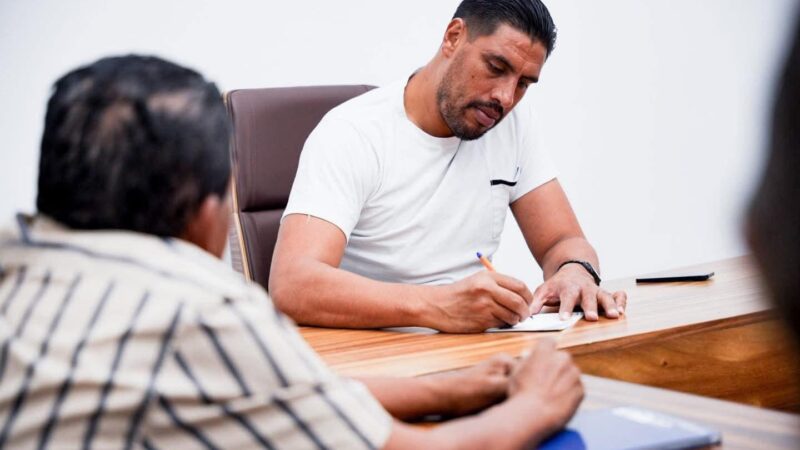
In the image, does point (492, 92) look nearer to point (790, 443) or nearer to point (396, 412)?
point (396, 412)

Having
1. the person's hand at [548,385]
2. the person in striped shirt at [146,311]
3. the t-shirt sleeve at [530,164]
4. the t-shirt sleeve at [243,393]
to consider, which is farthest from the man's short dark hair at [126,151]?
the t-shirt sleeve at [530,164]

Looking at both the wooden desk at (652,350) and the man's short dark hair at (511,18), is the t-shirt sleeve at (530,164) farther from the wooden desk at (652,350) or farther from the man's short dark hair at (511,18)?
the wooden desk at (652,350)

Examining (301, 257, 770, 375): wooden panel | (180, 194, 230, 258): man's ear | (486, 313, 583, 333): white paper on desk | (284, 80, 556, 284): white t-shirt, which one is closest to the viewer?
(180, 194, 230, 258): man's ear

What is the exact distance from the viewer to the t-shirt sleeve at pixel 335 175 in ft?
5.77

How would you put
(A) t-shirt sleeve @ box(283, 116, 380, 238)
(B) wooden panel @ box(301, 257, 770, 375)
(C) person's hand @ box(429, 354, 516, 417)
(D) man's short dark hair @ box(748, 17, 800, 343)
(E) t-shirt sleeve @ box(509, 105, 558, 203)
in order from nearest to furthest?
(D) man's short dark hair @ box(748, 17, 800, 343) < (C) person's hand @ box(429, 354, 516, 417) < (B) wooden panel @ box(301, 257, 770, 375) < (A) t-shirt sleeve @ box(283, 116, 380, 238) < (E) t-shirt sleeve @ box(509, 105, 558, 203)

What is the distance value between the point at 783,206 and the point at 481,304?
1.12 m

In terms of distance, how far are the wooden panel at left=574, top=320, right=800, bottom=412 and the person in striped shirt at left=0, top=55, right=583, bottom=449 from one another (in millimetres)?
535

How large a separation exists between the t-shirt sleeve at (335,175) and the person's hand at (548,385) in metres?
0.87

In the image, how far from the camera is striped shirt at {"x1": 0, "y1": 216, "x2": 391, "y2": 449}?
640mm

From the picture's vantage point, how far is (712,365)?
52.9 inches

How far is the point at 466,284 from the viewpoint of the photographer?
4.81 feet

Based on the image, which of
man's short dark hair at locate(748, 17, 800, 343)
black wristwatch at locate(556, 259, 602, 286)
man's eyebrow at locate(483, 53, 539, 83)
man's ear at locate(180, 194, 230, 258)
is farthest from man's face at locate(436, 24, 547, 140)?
man's short dark hair at locate(748, 17, 800, 343)

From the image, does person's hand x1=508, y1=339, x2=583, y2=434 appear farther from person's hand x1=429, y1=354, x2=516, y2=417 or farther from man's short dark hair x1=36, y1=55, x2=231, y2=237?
man's short dark hair x1=36, y1=55, x2=231, y2=237

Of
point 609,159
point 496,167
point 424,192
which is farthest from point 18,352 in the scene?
point 609,159
